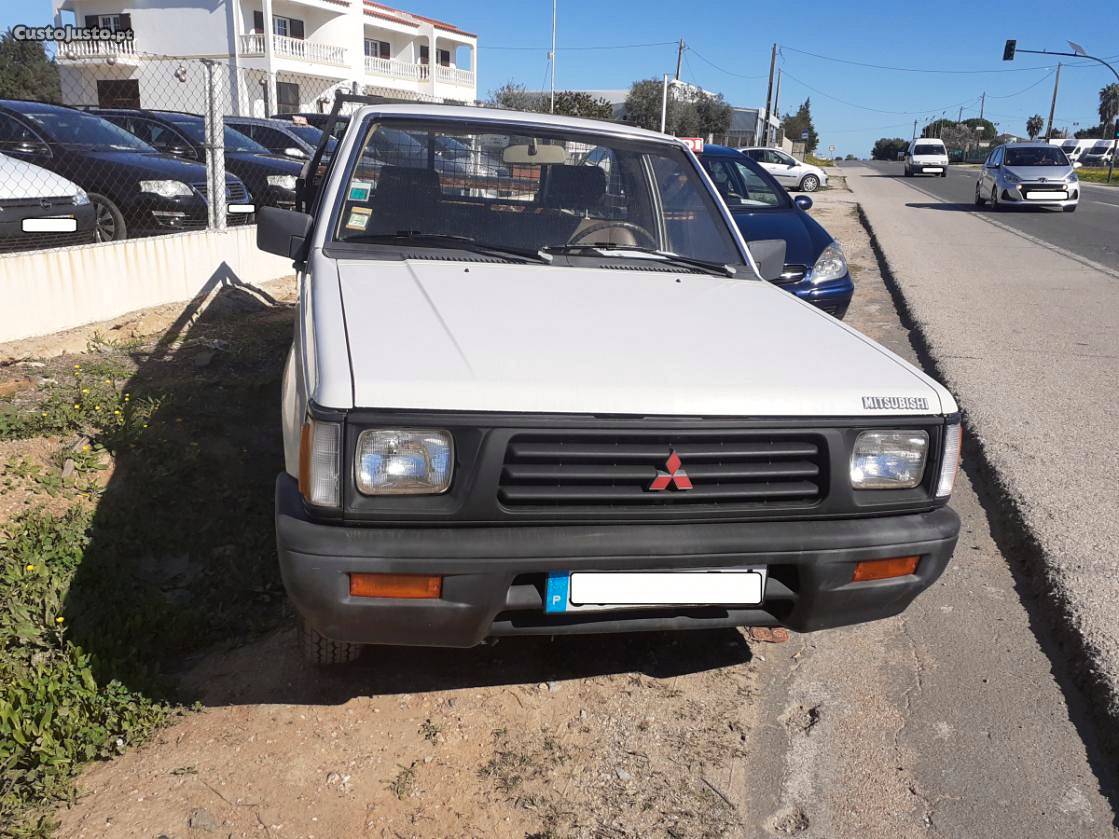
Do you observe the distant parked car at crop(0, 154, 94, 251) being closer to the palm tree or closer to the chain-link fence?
the chain-link fence

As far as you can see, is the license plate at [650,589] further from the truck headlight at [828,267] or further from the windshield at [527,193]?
the truck headlight at [828,267]

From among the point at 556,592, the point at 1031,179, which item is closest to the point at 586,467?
the point at 556,592

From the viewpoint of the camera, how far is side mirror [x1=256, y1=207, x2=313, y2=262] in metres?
3.66

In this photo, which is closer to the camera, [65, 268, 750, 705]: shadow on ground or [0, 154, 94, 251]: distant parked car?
[65, 268, 750, 705]: shadow on ground

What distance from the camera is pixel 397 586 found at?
92.4 inches

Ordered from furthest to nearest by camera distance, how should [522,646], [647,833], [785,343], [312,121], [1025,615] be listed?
[312,121] → [1025,615] → [522,646] → [785,343] → [647,833]

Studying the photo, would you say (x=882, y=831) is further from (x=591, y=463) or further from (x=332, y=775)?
(x=332, y=775)

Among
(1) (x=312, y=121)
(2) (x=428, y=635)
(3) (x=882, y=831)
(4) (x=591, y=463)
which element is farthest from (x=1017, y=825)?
(1) (x=312, y=121)

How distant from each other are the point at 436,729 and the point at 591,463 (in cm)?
101

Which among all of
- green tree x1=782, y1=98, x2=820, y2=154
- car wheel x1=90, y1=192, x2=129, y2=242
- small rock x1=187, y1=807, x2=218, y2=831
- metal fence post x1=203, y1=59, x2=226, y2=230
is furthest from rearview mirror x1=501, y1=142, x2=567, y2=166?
green tree x1=782, y1=98, x2=820, y2=154

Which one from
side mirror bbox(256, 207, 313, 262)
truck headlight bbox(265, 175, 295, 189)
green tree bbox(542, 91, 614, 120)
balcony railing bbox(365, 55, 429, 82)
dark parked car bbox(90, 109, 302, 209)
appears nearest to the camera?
side mirror bbox(256, 207, 313, 262)

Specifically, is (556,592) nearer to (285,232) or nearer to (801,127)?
(285,232)

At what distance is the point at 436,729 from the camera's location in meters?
2.79

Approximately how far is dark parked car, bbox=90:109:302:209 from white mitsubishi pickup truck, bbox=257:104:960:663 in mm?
7736
